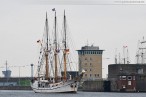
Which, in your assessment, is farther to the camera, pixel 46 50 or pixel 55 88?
pixel 46 50

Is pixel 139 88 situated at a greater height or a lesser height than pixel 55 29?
lesser

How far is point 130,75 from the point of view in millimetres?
181000

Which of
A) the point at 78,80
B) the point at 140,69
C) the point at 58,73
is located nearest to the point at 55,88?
the point at 78,80

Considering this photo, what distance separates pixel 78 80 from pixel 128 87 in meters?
15.6

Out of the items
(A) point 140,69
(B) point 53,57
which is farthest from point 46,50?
(A) point 140,69

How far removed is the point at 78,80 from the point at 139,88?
17.6 metres

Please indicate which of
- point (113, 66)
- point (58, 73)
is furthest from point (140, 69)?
point (58, 73)

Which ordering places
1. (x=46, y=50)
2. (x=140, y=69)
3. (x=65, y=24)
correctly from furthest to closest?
(x=140, y=69) → (x=46, y=50) → (x=65, y=24)

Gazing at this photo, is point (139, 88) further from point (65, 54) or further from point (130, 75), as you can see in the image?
point (65, 54)

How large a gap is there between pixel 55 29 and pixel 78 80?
554 inches

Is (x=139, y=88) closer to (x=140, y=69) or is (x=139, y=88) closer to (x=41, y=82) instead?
(x=140, y=69)

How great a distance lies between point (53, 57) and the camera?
18025 centimetres

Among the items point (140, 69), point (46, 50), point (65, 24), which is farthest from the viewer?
point (140, 69)

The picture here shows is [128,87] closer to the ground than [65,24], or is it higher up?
closer to the ground
